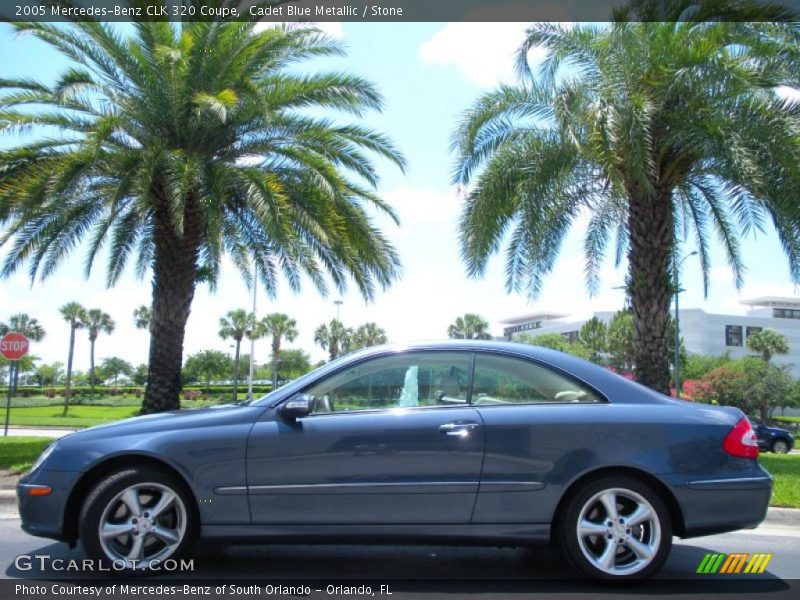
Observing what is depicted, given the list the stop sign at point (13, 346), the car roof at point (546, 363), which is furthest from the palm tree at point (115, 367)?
the car roof at point (546, 363)

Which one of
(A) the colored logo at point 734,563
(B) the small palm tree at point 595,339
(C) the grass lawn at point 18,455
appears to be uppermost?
(B) the small palm tree at point 595,339

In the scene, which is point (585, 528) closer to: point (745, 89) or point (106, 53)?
point (745, 89)

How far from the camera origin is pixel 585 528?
4387 millimetres

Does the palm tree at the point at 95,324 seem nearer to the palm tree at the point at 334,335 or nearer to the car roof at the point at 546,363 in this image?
the palm tree at the point at 334,335

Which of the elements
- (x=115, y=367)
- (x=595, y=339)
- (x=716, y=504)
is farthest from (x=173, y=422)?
(x=115, y=367)

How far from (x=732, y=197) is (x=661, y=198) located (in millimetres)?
1274

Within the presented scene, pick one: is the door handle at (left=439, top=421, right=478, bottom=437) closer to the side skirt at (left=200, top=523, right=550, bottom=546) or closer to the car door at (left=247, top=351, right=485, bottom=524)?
the car door at (left=247, top=351, right=485, bottom=524)

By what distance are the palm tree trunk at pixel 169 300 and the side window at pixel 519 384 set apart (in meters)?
8.82

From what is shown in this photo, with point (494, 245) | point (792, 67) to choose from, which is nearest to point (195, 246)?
point (494, 245)

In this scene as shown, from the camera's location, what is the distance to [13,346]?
16688mm

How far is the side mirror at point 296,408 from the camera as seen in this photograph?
4.47 metres

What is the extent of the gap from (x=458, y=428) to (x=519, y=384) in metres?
0.55

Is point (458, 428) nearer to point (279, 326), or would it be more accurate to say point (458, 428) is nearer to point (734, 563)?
point (734, 563)

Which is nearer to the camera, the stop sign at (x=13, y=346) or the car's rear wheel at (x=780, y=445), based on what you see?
the stop sign at (x=13, y=346)
